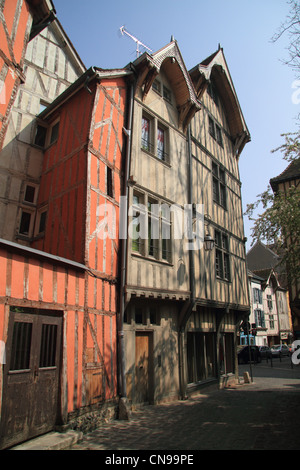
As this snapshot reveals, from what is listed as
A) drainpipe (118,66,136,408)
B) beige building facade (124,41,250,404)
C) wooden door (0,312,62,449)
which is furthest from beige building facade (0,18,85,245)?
wooden door (0,312,62,449)

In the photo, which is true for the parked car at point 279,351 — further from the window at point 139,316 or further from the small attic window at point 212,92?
the window at point 139,316

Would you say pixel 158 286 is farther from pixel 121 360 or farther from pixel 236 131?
pixel 236 131

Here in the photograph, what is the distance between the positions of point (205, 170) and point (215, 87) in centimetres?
598

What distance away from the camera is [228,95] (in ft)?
56.4

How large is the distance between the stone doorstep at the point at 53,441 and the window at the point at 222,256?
9214mm

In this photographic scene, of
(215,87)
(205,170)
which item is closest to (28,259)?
(205,170)

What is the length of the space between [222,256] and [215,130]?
6388 millimetres

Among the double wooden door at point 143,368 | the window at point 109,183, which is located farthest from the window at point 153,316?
the window at point 109,183

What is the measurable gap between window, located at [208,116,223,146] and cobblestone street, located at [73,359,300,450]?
38.3 ft

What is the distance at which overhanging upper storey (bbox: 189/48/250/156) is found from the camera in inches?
612

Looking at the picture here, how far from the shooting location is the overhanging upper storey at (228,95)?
15545mm

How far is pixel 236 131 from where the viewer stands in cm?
1795
